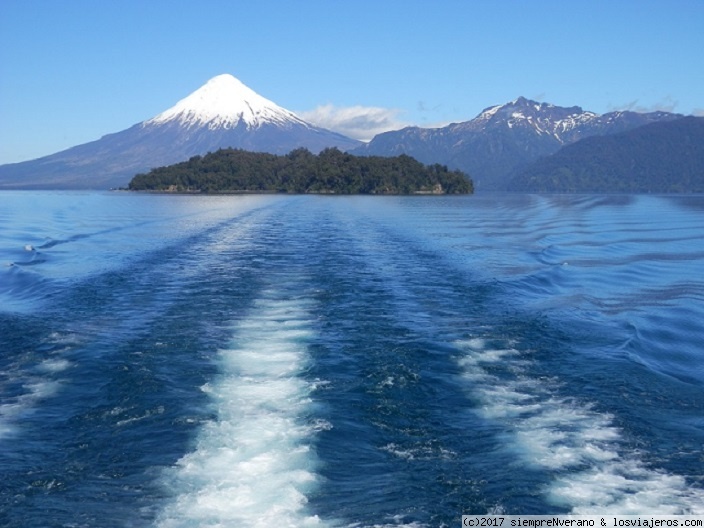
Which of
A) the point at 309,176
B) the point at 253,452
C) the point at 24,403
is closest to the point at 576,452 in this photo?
the point at 253,452

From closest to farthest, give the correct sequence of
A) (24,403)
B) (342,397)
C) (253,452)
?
(253,452) < (24,403) < (342,397)

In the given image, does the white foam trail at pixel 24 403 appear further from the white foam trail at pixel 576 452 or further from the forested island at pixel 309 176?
the forested island at pixel 309 176

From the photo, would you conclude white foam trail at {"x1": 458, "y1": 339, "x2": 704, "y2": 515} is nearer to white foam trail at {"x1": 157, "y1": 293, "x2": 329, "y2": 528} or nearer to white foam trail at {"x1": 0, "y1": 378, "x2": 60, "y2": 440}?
white foam trail at {"x1": 157, "y1": 293, "x2": 329, "y2": 528}

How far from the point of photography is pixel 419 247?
26484 mm

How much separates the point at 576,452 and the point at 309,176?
117 meters

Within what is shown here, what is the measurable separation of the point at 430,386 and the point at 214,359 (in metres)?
Answer: 3.30

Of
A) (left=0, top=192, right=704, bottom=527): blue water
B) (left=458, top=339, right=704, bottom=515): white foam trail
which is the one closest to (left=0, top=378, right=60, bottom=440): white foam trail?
(left=0, top=192, right=704, bottom=527): blue water

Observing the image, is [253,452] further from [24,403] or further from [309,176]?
[309,176]

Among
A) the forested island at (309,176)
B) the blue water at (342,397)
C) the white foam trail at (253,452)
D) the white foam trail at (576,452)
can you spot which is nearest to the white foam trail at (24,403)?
the blue water at (342,397)

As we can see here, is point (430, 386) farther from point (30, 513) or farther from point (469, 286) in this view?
point (469, 286)

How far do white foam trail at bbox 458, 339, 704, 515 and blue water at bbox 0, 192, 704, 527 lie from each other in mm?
25

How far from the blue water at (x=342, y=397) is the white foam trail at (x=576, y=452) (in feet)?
0.08

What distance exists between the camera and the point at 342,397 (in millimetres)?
8867

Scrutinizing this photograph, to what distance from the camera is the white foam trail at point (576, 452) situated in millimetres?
6277
